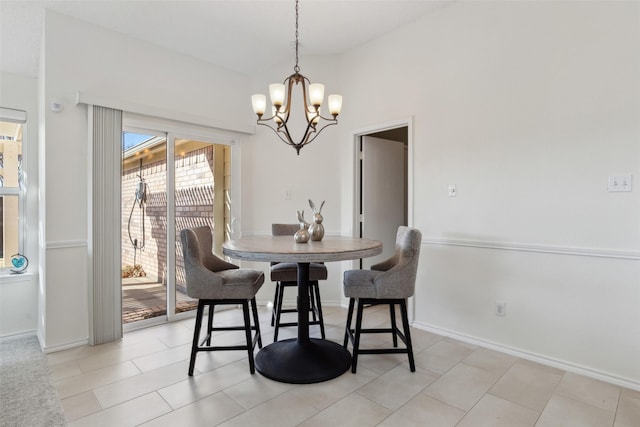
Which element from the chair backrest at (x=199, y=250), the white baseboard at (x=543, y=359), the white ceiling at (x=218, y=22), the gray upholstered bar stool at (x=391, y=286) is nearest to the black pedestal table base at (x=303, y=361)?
the gray upholstered bar stool at (x=391, y=286)

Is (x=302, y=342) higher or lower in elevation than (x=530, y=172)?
lower

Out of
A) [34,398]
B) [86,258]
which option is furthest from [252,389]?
[86,258]

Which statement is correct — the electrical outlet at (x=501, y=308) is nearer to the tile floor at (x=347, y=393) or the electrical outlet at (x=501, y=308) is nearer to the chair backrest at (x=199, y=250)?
the tile floor at (x=347, y=393)

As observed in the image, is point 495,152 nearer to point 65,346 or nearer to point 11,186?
point 65,346

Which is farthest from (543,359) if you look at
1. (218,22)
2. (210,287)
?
(218,22)

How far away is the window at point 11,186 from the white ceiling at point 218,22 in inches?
22.9

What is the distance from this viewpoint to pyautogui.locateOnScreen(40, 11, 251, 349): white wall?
8.92 feet

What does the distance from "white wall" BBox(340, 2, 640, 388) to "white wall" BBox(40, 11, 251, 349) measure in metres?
2.65

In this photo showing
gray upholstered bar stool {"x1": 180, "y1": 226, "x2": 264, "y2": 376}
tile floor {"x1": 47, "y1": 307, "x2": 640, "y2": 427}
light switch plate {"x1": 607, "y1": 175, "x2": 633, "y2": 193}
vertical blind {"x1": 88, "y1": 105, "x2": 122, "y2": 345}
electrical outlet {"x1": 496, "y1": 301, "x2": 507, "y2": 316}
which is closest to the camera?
tile floor {"x1": 47, "y1": 307, "x2": 640, "y2": 427}

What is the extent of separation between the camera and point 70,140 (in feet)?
9.21

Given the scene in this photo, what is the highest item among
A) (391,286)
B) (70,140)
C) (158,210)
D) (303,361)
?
(70,140)

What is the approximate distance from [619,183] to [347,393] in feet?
7.16

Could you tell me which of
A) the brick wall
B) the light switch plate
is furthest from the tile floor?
the light switch plate

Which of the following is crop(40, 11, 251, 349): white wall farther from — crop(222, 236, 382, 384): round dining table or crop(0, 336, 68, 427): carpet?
crop(222, 236, 382, 384): round dining table
